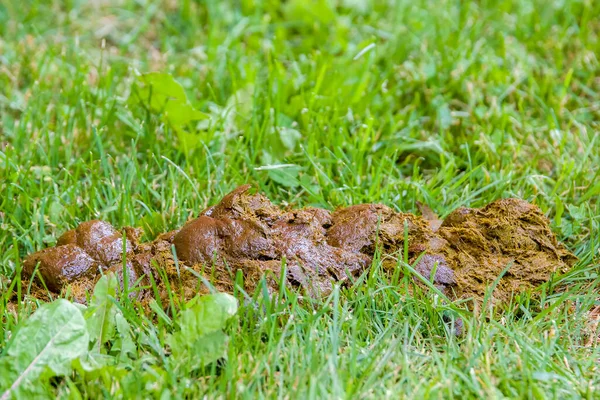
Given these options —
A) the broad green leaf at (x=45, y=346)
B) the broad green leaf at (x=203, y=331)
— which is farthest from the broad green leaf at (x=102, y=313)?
the broad green leaf at (x=203, y=331)

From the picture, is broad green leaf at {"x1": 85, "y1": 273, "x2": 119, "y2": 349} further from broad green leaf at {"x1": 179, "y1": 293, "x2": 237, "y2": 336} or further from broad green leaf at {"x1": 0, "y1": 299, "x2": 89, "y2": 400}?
broad green leaf at {"x1": 179, "y1": 293, "x2": 237, "y2": 336}

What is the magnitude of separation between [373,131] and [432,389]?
5.60 feet

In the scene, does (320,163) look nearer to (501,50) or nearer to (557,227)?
(557,227)

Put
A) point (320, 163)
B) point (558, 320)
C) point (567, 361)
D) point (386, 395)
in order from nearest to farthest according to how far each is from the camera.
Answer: point (386, 395) → point (567, 361) → point (558, 320) → point (320, 163)

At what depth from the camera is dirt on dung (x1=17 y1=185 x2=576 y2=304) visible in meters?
2.51

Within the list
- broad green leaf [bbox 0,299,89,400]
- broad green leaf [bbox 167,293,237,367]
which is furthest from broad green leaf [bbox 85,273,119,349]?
broad green leaf [bbox 167,293,237,367]

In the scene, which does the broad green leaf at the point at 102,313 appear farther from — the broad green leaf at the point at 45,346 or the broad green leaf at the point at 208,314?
the broad green leaf at the point at 208,314

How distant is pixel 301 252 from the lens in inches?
101

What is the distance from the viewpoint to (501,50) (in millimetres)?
4367

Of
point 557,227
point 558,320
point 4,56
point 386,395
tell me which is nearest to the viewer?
point 386,395

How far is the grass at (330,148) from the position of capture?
2.22 metres

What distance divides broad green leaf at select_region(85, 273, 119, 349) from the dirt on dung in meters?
0.10

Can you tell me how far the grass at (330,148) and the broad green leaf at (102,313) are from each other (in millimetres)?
79

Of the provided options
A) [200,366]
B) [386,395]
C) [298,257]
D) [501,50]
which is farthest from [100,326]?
[501,50]
